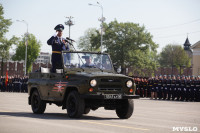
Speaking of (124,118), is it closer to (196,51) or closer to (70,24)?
(70,24)

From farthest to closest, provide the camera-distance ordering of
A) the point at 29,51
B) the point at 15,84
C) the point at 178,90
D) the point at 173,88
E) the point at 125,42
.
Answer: the point at 29,51 → the point at 125,42 → the point at 15,84 → the point at 173,88 → the point at 178,90

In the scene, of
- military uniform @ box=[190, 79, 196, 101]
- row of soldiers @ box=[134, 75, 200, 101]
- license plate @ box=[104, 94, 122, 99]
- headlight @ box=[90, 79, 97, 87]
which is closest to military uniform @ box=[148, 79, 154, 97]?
row of soldiers @ box=[134, 75, 200, 101]

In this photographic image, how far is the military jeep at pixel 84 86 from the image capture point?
12.3m

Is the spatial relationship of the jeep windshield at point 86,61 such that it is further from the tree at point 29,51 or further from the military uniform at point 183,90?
the tree at point 29,51

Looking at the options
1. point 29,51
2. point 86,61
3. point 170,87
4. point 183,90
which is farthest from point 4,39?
point 86,61

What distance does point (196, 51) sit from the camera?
77.4 metres

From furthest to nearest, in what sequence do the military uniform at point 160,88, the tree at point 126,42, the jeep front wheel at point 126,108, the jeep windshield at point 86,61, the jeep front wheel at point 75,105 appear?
the tree at point 126,42, the military uniform at point 160,88, the jeep windshield at point 86,61, the jeep front wheel at point 126,108, the jeep front wheel at point 75,105

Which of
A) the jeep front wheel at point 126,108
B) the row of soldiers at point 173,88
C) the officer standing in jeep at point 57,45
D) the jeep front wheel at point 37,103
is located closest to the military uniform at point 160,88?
the row of soldiers at point 173,88

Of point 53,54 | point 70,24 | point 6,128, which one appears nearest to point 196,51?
point 70,24

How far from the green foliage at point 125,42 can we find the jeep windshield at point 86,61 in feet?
224

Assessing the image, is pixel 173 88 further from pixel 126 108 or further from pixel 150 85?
pixel 126 108

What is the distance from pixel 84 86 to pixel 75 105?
63 centimetres

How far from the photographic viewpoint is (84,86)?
40.0 feet

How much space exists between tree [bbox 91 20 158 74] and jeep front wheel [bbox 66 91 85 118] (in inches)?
2755
